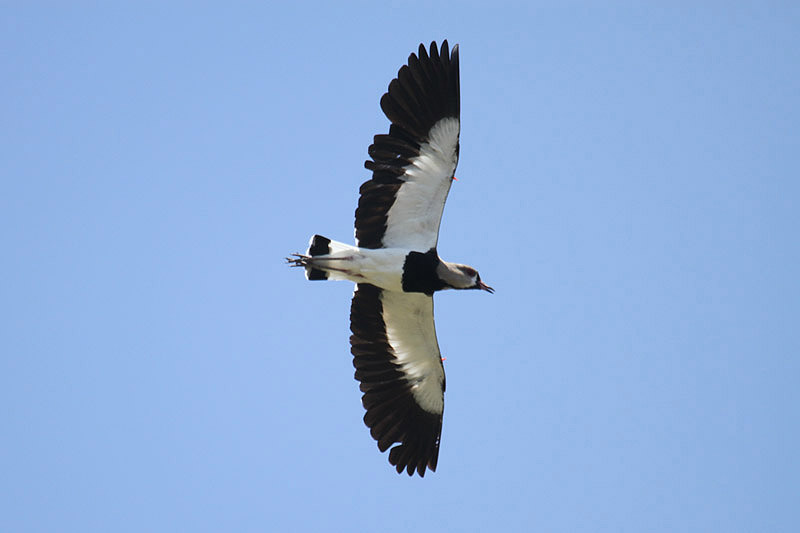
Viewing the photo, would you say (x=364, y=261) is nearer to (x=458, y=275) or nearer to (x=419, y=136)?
(x=458, y=275)

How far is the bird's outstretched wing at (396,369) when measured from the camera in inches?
503

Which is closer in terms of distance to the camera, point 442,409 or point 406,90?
point 406,90

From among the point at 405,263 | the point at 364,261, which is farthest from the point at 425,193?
the point at 364,261

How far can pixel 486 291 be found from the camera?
493 inches

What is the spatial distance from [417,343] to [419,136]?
115 inches

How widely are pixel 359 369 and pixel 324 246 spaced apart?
6.35 feet

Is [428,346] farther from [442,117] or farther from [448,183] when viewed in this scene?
[442,117]

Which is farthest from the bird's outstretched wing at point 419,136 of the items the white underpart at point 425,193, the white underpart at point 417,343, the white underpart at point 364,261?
the white underpart at point 417,343

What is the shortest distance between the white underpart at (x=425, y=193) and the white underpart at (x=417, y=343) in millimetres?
787

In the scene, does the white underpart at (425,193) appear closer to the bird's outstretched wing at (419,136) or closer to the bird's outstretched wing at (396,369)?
→ the bird's outstretched wing at (419,136)

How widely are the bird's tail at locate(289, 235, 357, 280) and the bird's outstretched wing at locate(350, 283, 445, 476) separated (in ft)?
2.62

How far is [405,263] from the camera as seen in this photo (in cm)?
1210

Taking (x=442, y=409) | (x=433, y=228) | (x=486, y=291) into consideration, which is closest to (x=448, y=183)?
(x=433, y=228)

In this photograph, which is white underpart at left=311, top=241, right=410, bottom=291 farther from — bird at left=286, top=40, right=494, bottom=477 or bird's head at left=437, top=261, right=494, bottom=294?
bird's head at left=437, top=261, right=494, bottom=294
